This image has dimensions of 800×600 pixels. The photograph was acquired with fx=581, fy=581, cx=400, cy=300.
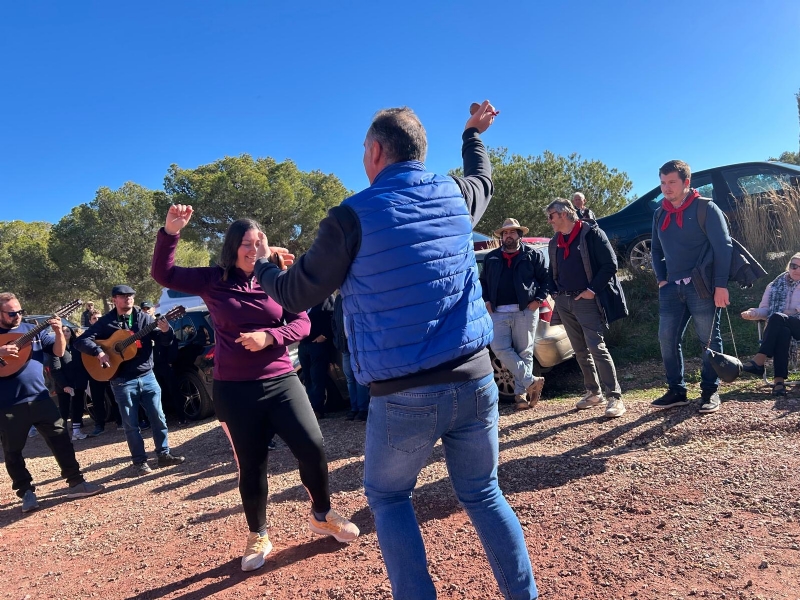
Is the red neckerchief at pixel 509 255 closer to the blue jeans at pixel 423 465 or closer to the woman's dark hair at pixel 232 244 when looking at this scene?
the woman's dark hair at pixel 232 244

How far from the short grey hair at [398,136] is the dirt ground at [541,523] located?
1.96 meters

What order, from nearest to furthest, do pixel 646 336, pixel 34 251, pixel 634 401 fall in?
pixel 634 401 < pixel 646 336 < pixel 34 251

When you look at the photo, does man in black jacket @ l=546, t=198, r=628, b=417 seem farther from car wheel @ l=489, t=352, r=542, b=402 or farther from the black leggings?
the black leggings

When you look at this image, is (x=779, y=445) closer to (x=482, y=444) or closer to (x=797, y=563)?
(x=797, y=563)

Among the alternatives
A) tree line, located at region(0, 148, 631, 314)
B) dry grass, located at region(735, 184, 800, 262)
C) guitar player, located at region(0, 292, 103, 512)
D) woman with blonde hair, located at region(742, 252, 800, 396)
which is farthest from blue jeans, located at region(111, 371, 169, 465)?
tree line, located at region(0, 148, 631, 314)

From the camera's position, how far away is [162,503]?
4750 millimetres

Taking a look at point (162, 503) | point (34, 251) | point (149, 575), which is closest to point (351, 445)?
point (162, 503)

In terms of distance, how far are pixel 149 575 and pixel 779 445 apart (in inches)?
160

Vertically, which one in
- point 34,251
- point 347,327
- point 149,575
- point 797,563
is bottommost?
point 797,563

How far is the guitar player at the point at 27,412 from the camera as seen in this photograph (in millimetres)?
5156

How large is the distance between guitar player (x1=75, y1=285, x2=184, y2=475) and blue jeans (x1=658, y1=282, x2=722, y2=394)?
480cm

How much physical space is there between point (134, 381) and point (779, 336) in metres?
6.29

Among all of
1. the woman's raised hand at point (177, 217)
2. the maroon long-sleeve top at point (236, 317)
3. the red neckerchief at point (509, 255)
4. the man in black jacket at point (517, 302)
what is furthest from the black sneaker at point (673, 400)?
the woman's raised hand at point (177, 217)

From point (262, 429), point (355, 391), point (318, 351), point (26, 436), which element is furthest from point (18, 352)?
point (355, 391)
